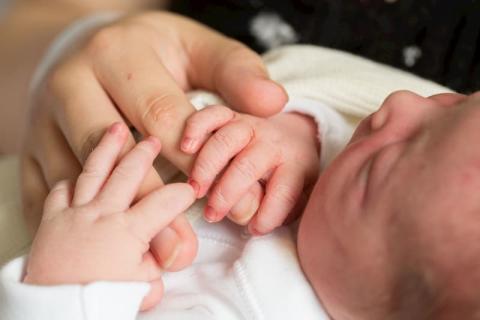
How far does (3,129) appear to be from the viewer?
3.28 feet

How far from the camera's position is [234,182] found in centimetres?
59

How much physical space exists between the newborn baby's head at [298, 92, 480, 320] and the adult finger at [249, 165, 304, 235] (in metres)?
0.03

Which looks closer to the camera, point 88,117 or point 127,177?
point 127,177

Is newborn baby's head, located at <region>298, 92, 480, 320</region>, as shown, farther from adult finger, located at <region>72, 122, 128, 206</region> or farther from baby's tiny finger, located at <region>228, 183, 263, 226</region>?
adult finger, located at <region>72, 122, 128, 206</region>

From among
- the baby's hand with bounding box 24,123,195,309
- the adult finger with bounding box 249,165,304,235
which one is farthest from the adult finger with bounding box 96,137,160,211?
the adult finger with bounding box 249,165,304,235

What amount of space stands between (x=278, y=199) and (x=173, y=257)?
12 centimetres

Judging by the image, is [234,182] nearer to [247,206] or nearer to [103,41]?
[247,206]

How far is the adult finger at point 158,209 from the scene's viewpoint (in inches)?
21.4

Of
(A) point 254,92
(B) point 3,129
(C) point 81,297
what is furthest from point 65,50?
(C) point 81,297

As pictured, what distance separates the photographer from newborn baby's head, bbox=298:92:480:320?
1.69 ft

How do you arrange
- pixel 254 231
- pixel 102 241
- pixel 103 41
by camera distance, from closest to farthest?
pixel 102 241
pixel 254 231
pixel 103 41

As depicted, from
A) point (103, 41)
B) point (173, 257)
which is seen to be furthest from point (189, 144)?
point (103, 41)

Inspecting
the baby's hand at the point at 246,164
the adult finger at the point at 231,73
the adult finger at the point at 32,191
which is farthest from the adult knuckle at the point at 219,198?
the adult finger at the point at 32,191

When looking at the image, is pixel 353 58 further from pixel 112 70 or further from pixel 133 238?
pixel 133 238
